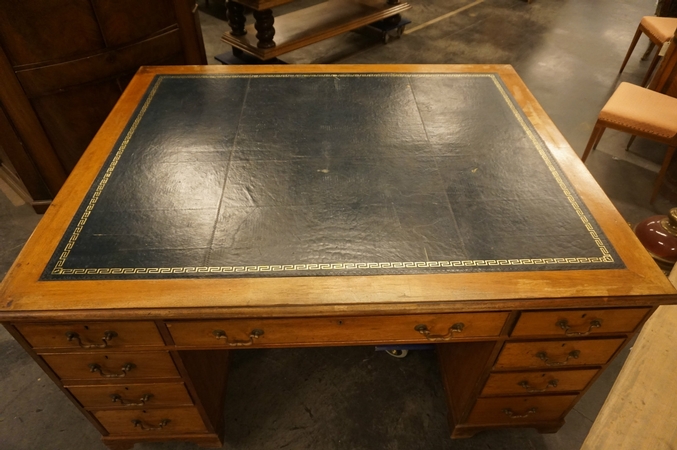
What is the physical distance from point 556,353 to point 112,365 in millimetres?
1542

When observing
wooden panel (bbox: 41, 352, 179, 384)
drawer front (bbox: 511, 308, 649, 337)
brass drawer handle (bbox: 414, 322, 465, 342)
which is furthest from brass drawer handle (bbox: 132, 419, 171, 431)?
drawer front (bbox: 511, 308, 649, 337)

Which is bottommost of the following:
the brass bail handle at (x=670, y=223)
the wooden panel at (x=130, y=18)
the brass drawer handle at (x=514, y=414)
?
the brass drawer handle at (x=514, y=414)

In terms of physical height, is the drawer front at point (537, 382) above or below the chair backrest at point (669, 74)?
below

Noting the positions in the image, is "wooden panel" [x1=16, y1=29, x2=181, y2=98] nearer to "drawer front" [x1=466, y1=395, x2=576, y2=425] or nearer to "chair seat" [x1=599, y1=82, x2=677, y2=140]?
"drawer front" [x1=466, y1=395, x2=576, y2=425]

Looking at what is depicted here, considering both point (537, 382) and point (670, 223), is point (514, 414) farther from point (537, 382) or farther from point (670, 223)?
point (670, 223)

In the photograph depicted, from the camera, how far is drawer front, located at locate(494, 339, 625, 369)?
148 cm

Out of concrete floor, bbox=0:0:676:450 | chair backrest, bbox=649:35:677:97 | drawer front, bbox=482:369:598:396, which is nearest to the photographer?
drawer front, bbox=482:369:598:396

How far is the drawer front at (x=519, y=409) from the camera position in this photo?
1738 mm

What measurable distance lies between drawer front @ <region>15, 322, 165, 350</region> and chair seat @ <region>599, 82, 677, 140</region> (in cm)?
318

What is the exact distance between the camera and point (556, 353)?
1.52 meters

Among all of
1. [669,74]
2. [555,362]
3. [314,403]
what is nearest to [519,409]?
[555,362]

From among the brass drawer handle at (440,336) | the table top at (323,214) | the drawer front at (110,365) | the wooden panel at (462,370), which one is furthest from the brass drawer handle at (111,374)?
the wooden panel at (462,370)

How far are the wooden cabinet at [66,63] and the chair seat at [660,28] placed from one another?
3948mm

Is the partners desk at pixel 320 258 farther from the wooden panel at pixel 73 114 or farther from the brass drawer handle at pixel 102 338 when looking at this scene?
the wooden panel at pixel 73 114
